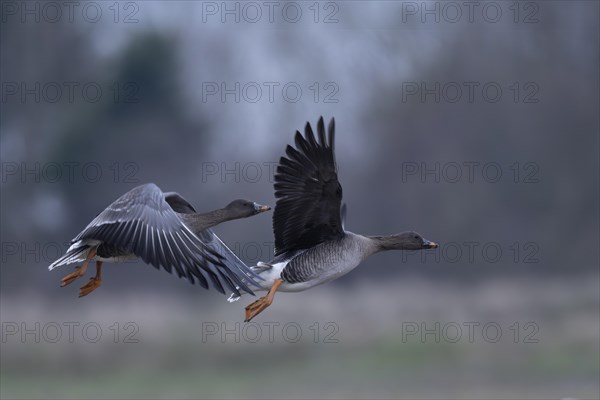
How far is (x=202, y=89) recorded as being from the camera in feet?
60.8

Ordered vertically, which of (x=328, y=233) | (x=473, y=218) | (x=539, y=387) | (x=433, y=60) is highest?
(x=433, y=60)

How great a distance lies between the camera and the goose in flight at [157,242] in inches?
275

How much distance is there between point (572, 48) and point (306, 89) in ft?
12.8

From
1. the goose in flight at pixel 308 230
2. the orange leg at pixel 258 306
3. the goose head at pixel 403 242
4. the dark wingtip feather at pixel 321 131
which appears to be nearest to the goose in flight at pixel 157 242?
the orange leg at pixel 258 306

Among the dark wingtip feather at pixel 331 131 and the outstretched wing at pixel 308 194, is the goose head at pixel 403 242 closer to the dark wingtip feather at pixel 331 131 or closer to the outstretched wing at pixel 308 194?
the outstretched wing at pixel 308 194

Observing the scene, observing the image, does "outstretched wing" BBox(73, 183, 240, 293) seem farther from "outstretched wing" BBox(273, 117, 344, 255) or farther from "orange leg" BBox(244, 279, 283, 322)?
"outstretched wing" BBox(273, 117, 344, 255)

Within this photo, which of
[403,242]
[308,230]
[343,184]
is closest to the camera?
[308,230]

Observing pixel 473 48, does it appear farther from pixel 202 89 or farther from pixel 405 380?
pixel 405 380

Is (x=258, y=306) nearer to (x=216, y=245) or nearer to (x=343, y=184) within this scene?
(x=216, y=245)

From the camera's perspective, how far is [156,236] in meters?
7.09

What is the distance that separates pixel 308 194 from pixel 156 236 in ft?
3.88

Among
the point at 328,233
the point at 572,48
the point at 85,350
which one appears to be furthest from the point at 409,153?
the point at 328,233

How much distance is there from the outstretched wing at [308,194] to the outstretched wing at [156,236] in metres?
0.72

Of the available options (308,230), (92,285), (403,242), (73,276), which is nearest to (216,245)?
(308,230)
